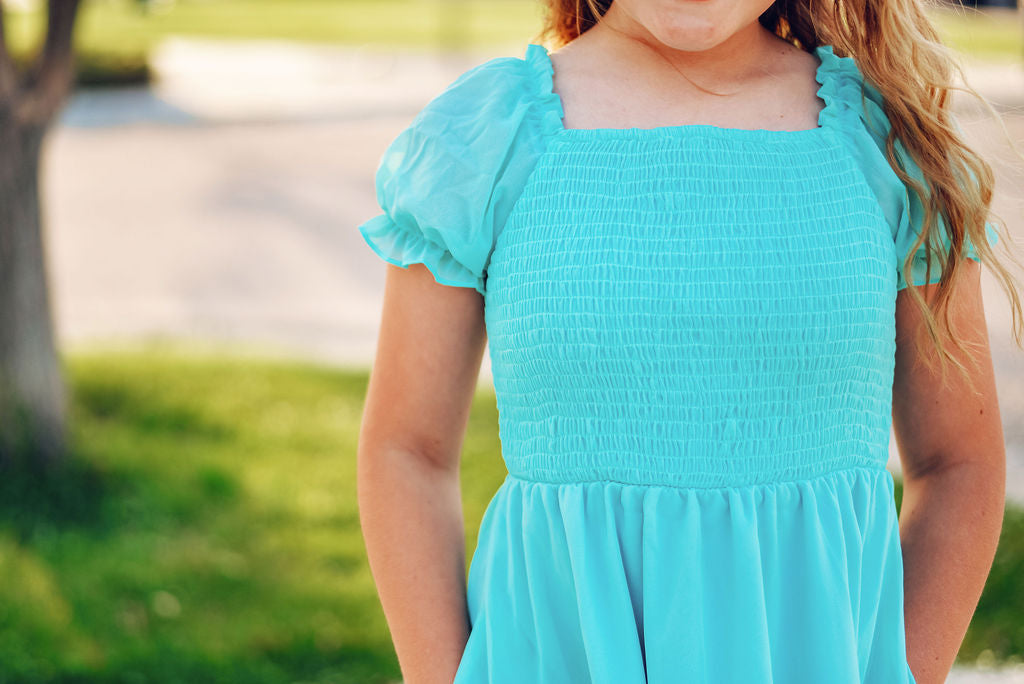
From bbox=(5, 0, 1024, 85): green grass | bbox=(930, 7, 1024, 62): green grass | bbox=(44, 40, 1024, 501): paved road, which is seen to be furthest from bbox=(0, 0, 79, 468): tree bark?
bbox=(5, 0, 1024, 85): green grass

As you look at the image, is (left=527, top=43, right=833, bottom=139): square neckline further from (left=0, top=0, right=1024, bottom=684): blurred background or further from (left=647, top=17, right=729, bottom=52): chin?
(left=0, top=0, right=1024, bottom=684): blurred background

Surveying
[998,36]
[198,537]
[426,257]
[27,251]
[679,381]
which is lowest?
[998,36]

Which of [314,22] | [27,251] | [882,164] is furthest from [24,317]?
[314,22]

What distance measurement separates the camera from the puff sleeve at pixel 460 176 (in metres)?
1.25

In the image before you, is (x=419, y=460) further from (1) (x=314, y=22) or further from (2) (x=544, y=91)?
(1) (x=314, y=22)

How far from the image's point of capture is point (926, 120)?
129 centimetres

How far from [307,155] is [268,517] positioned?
8963 mm

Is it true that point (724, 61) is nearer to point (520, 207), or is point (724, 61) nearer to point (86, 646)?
point (520, 207)

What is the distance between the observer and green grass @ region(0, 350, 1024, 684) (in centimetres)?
330

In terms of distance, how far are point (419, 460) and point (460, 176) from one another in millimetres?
337

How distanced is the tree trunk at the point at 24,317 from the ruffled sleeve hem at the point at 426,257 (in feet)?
10.5

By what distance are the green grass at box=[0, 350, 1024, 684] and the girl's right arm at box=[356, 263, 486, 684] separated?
2.01m

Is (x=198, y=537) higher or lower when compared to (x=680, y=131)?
lower

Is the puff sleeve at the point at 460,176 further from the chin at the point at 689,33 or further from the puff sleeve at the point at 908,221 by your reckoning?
the puff sleeve at the point at 908,221
